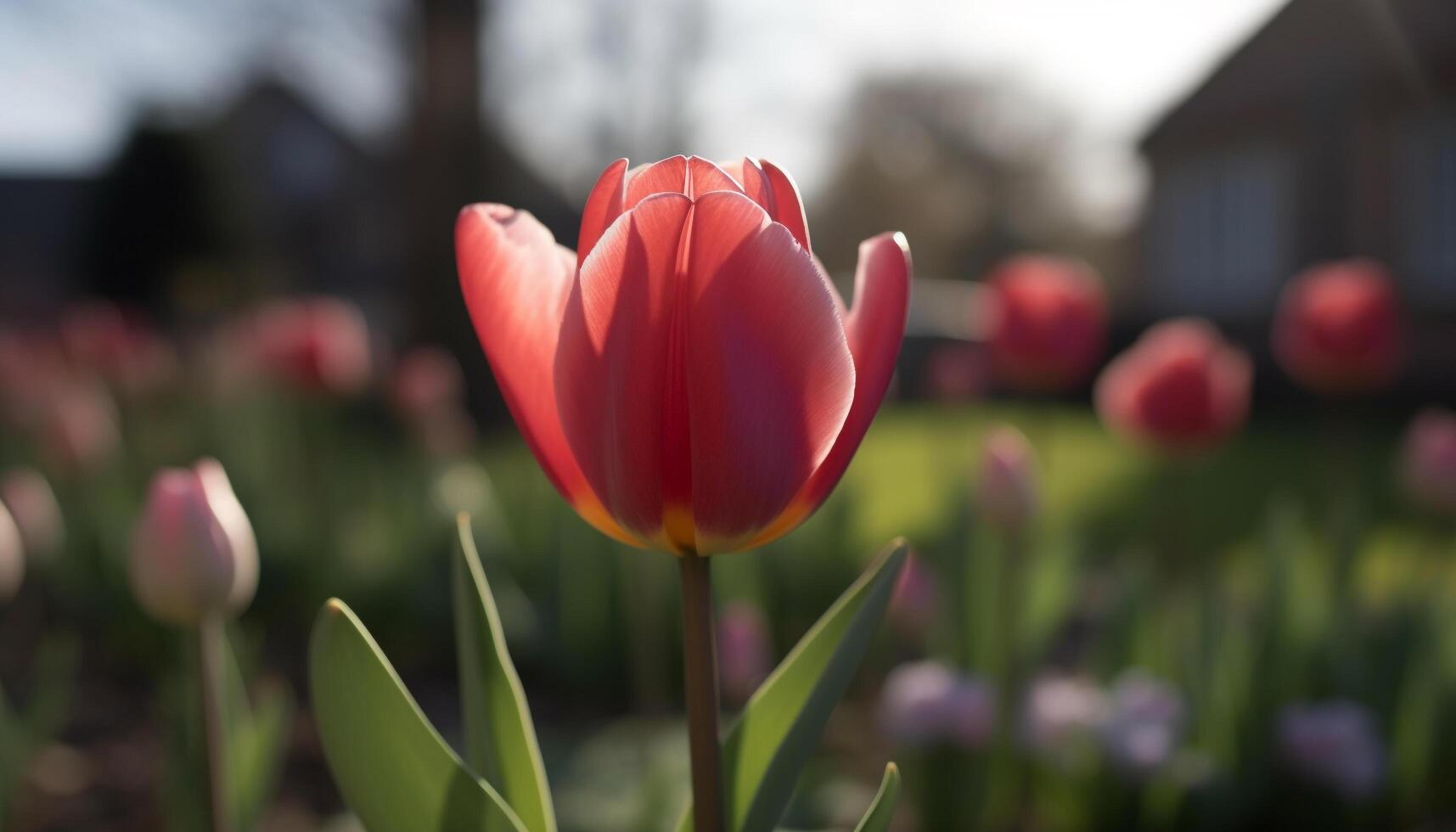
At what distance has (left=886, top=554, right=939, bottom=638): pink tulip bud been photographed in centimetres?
222

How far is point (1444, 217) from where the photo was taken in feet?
36.8

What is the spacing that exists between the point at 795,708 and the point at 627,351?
27 centimetres

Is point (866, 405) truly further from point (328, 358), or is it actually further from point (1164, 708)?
point (328, 358)

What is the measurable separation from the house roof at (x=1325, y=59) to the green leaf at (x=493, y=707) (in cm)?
1200

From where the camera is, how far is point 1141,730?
1.83m

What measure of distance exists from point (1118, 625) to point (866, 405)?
1659 millimetres

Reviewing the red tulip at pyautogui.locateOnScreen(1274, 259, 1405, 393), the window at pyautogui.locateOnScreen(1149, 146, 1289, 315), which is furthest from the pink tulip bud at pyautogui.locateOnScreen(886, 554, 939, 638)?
the window at pyautogui.locateOnScreen(1149, 146, 1289, 315)

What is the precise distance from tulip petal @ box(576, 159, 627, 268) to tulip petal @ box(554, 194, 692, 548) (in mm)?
44

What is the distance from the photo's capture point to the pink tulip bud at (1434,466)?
2.40 m

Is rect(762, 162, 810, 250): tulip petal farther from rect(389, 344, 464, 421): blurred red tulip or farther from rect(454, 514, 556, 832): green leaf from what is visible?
rect(389, 344, 464, 421): blurred red tulip

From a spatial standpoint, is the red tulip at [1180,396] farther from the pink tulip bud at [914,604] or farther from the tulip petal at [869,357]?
the tulip petal at [869,357]

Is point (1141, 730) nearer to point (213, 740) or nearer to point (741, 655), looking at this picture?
point (741, 655)

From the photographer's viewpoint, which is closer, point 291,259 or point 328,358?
point 328,358

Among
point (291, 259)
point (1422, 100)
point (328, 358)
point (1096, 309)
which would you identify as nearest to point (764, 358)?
point (1096, 309)
